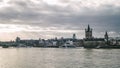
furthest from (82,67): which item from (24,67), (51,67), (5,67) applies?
(5,67)

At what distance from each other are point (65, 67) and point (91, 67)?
529 cm

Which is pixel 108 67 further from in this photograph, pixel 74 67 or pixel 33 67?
pixel 33 67

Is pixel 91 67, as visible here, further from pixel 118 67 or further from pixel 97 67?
pixel 118 67

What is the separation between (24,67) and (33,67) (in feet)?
6.16

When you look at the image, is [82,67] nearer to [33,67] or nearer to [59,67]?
[59,67]

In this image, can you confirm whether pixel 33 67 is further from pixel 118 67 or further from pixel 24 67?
pixel 118 67

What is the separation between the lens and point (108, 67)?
6097cm

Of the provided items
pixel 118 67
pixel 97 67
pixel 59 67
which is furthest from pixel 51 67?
pixel 118 67

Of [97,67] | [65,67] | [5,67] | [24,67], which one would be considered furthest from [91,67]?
[5,67]

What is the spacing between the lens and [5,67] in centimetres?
6291

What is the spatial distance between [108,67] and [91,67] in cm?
342

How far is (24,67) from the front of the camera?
203 ft

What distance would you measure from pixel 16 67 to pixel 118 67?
20.9m

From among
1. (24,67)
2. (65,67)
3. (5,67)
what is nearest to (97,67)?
(65,67)
